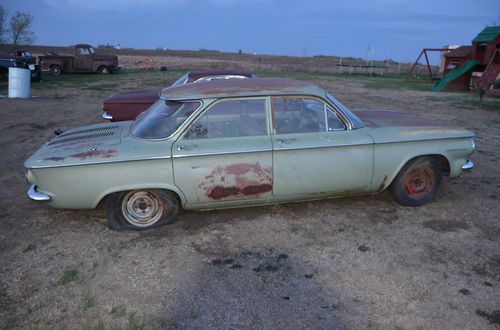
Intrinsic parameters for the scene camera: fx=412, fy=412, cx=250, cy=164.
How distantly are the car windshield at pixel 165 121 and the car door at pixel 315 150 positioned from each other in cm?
89

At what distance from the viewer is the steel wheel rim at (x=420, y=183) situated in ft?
15.3

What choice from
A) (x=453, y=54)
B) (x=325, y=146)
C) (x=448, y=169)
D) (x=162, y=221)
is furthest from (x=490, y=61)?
(x=162, y=221)

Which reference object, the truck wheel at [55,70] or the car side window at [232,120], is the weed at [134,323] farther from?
the truck wheel at [55,70]

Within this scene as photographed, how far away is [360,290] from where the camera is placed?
316 cm

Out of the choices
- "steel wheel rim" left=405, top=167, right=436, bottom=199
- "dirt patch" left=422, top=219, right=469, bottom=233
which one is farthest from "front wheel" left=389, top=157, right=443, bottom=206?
"dirt patch" left=422, top=219, right=469, bottom=233

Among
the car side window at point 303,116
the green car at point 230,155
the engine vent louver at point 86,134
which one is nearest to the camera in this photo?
the green car at point 230,155

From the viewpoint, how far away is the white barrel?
43.9ft

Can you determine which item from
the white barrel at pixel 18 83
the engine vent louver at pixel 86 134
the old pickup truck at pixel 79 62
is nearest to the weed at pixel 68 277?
the engine vent louver at pixel 86 134

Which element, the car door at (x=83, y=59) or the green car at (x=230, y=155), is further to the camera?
the car door at (x=83, y=59)

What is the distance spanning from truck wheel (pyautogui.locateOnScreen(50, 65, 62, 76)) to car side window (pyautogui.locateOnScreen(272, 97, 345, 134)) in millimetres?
23546

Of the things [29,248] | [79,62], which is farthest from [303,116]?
[79,62]

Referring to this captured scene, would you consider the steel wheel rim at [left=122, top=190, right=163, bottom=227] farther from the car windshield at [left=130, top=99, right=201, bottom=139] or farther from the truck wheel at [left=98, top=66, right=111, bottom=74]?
the truck wheel at [left=98, top=66, right=111, bottom=74]

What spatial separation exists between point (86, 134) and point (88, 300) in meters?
2.10

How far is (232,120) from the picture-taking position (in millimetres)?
4172
